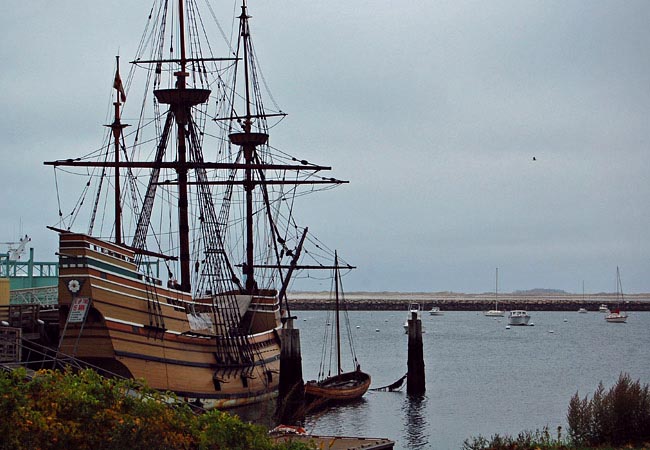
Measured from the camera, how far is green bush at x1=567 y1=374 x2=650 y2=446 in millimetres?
27312

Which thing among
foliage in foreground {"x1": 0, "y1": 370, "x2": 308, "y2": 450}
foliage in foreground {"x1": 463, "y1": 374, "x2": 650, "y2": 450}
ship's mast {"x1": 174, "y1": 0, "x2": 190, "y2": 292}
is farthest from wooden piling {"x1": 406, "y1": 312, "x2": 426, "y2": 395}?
foliage in foreground {"x1": 0, "y1": 370, "x2": 308, "y2": 450}

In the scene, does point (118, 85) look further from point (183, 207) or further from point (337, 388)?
point (337, 388)

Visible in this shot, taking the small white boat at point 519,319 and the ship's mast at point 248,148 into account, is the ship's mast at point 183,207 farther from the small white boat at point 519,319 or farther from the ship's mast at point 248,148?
the small white boat at point 519,319

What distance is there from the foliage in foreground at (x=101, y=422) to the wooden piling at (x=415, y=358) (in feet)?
116

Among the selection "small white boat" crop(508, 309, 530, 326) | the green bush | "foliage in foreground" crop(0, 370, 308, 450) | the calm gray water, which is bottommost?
the calm gray water

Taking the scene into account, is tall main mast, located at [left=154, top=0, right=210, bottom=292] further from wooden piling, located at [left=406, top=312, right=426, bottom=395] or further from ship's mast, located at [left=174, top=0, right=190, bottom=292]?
wooden piling, located at [left=406, top=312, right=426, bottom=395]

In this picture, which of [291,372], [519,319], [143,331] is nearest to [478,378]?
[291,372]

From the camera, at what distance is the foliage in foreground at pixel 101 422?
55.1 ft

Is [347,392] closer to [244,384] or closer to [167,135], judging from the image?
[244,384]

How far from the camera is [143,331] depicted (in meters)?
39.3

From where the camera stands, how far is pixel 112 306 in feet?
125

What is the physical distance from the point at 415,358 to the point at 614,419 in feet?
92.5

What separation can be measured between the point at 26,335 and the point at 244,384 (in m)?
11.9

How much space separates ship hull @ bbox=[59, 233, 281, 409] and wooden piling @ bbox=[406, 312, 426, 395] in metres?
9.73
